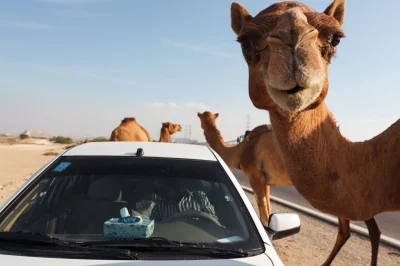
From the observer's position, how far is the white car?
230cm

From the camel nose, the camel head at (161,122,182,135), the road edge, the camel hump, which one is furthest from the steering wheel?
the camel head at (161,122,182,135)

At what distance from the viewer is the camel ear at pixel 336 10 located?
3.55 meters

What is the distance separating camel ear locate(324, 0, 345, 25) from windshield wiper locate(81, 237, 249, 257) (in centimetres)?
220

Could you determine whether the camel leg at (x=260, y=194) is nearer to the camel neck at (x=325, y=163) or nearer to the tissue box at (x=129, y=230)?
the camel neck at (x=325, y=163)

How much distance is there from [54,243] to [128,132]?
11.7 m

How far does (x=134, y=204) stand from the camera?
348 centimetres

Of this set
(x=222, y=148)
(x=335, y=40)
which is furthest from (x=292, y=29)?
(x=222, y=148)

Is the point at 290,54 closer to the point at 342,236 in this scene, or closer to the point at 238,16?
the point at 238,16

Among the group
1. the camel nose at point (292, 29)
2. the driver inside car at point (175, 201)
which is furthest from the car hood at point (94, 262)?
the camel nose at point (292, 29)

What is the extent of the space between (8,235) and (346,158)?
2.69 meters

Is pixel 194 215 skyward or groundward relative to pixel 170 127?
groundward

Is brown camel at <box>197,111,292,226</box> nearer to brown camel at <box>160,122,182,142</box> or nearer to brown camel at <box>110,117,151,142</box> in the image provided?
brown camel at <box>110,117,151,142</box>

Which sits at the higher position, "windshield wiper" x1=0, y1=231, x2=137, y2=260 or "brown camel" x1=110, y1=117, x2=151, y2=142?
"brown camel" x1=110, y1=117, x2=151, y2=142

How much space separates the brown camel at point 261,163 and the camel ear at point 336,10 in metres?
4.72
